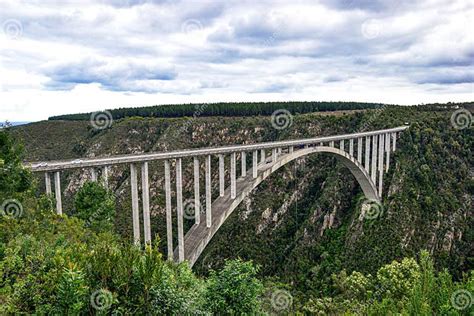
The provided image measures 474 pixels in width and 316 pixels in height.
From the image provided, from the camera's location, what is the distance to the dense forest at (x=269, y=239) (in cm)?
916

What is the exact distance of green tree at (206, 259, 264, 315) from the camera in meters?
9.88

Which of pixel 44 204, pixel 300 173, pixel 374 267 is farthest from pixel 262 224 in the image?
pixel 44 204

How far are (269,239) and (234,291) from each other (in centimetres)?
3544

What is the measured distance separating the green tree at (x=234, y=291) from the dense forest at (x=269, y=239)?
4 cm

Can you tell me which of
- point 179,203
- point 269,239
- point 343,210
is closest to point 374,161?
point 343,210

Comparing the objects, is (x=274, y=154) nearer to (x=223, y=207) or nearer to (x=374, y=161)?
(x=223, y=207)

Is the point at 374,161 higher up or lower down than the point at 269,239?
higher up

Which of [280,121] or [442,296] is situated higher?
[280,121]

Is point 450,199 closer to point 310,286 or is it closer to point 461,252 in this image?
point 461,252

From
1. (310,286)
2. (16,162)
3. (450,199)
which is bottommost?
(310,286)

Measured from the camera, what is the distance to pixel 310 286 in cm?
3553

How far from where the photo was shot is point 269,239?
4475 centimetres

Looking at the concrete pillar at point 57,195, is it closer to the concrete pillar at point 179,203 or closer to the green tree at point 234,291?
the concrete pillar at point 179,203

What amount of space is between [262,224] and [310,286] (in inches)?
459
